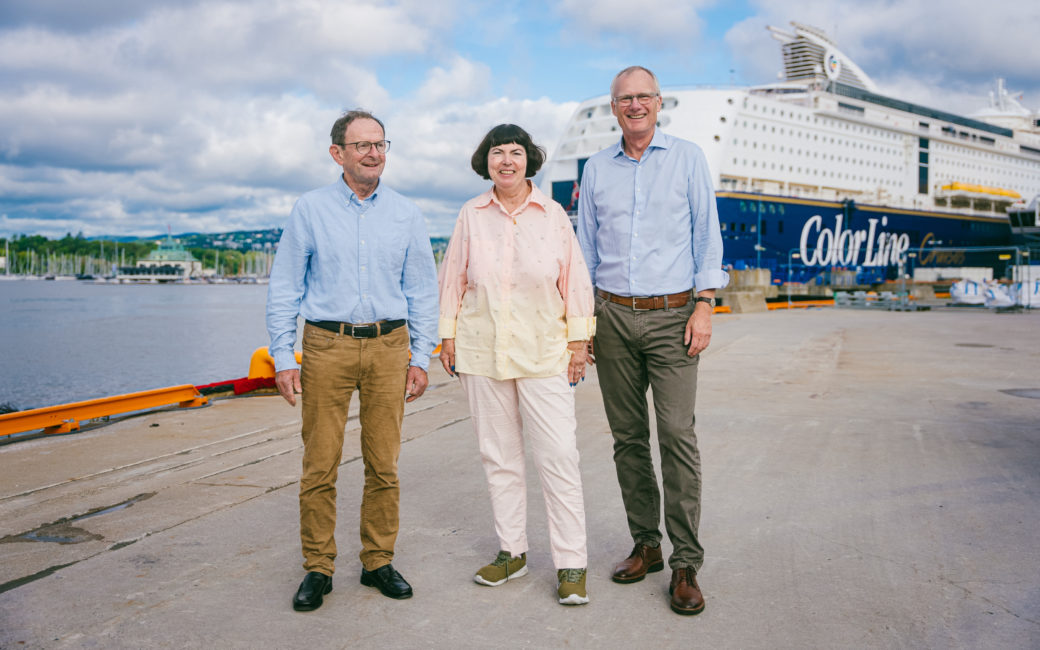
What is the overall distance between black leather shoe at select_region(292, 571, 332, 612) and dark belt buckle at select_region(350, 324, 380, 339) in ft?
3.04

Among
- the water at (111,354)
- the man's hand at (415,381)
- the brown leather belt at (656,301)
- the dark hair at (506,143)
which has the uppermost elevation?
the dark hair at (506,143)

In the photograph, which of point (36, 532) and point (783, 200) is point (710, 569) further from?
point (783, 200)

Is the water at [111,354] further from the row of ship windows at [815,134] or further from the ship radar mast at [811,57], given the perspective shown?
the ship radar mast at [811,57]

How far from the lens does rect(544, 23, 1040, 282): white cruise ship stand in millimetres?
31922

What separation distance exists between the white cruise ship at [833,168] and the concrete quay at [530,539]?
24.1 m

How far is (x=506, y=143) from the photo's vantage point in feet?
9.99

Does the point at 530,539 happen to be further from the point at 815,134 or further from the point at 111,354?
the point at 815,134

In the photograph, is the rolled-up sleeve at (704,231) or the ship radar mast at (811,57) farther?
the ship radar mast at (811,57)

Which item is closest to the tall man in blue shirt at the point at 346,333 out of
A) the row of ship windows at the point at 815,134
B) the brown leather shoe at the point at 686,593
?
the brown leather shoe at the point at 686,593

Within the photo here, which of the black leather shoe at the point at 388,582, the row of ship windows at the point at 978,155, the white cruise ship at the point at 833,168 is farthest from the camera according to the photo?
the row of ship windows at the point at 978,155

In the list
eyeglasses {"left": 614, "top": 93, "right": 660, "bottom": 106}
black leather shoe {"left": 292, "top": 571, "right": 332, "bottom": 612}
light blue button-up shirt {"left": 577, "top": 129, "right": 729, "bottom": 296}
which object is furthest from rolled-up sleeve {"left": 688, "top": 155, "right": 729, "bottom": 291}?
black leather shoe {"left": 292, "top": 571, "right": 332, "bottom": 612}

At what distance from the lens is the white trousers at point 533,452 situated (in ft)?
9.96

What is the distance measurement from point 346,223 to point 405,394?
753 millimetres

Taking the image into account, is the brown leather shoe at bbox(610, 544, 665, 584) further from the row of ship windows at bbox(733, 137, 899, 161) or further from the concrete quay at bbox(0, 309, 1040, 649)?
the row of ship windows at bbox(733, 137, 899, 161)
